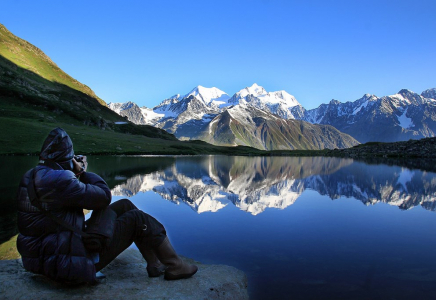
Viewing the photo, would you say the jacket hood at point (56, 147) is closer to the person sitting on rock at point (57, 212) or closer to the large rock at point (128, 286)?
the person sitting on rock at point (57, 212)

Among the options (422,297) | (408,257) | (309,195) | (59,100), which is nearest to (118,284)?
(422,297)

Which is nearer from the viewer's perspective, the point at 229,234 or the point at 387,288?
the point at 387,288

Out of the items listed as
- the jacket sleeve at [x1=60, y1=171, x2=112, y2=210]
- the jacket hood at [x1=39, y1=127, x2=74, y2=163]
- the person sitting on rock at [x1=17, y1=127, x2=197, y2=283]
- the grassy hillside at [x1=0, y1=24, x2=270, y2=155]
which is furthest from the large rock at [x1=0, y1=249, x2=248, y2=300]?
the grassy hillside at [x1=0, y1=24, x2=270, y2=155]

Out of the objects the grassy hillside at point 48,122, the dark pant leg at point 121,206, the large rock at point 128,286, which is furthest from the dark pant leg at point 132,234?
the grassy hillside at point 48,122

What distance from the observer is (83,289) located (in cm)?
672

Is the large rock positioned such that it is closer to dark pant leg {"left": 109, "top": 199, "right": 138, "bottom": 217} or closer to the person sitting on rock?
the person sitting on rock

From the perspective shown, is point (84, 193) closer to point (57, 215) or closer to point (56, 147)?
point (57, 215)

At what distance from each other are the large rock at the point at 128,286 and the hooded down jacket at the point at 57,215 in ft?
1.07

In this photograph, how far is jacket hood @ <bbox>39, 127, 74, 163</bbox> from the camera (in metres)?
6.65

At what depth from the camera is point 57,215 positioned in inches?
252

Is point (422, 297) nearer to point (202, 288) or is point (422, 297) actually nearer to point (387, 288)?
point (387, 288)

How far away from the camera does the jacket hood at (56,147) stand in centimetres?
665

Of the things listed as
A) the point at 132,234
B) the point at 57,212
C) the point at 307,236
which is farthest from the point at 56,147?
the point at 307,236

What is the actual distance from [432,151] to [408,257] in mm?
111580
